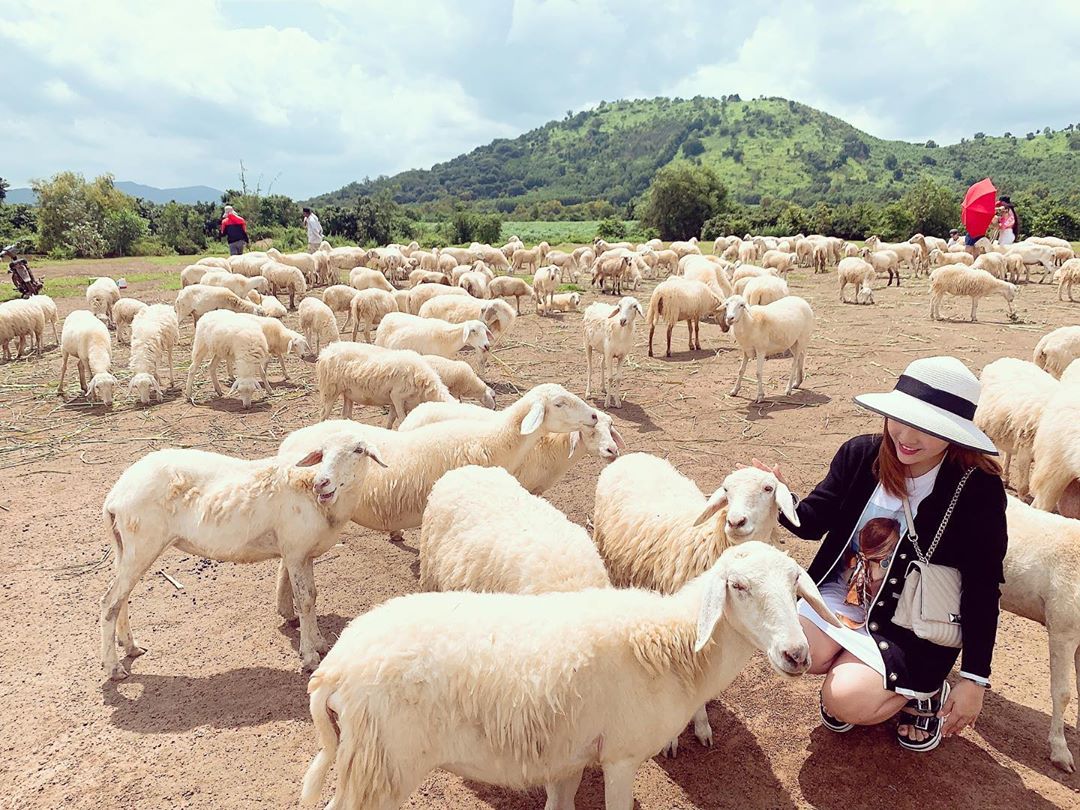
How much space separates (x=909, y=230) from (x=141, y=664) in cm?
4869

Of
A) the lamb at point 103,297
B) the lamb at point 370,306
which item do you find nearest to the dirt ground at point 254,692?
the lamb at point 370,306

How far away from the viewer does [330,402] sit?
9.39 meters

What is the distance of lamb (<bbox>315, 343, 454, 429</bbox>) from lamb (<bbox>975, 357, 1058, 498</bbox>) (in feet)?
20.6

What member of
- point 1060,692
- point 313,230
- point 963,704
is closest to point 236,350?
point 963,704

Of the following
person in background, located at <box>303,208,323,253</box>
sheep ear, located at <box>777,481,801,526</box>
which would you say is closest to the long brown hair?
sheep ear, located at <box>777,481,801,526</box>

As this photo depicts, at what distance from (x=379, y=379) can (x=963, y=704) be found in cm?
735

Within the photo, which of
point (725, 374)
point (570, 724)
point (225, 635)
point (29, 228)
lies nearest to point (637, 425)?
point (725, 374)

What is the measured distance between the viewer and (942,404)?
3150 mm

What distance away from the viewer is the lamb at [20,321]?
14.2m

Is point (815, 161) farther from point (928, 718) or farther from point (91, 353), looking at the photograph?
point (928, 718)

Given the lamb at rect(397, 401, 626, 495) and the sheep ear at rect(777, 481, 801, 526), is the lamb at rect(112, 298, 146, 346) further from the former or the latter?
the sheep ear at rect(777, 481, 801, 526)

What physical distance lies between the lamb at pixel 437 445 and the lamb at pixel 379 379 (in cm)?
259

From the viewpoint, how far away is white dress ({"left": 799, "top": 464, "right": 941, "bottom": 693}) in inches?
132

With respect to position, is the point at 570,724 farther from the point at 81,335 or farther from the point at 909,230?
the point at 909,230
